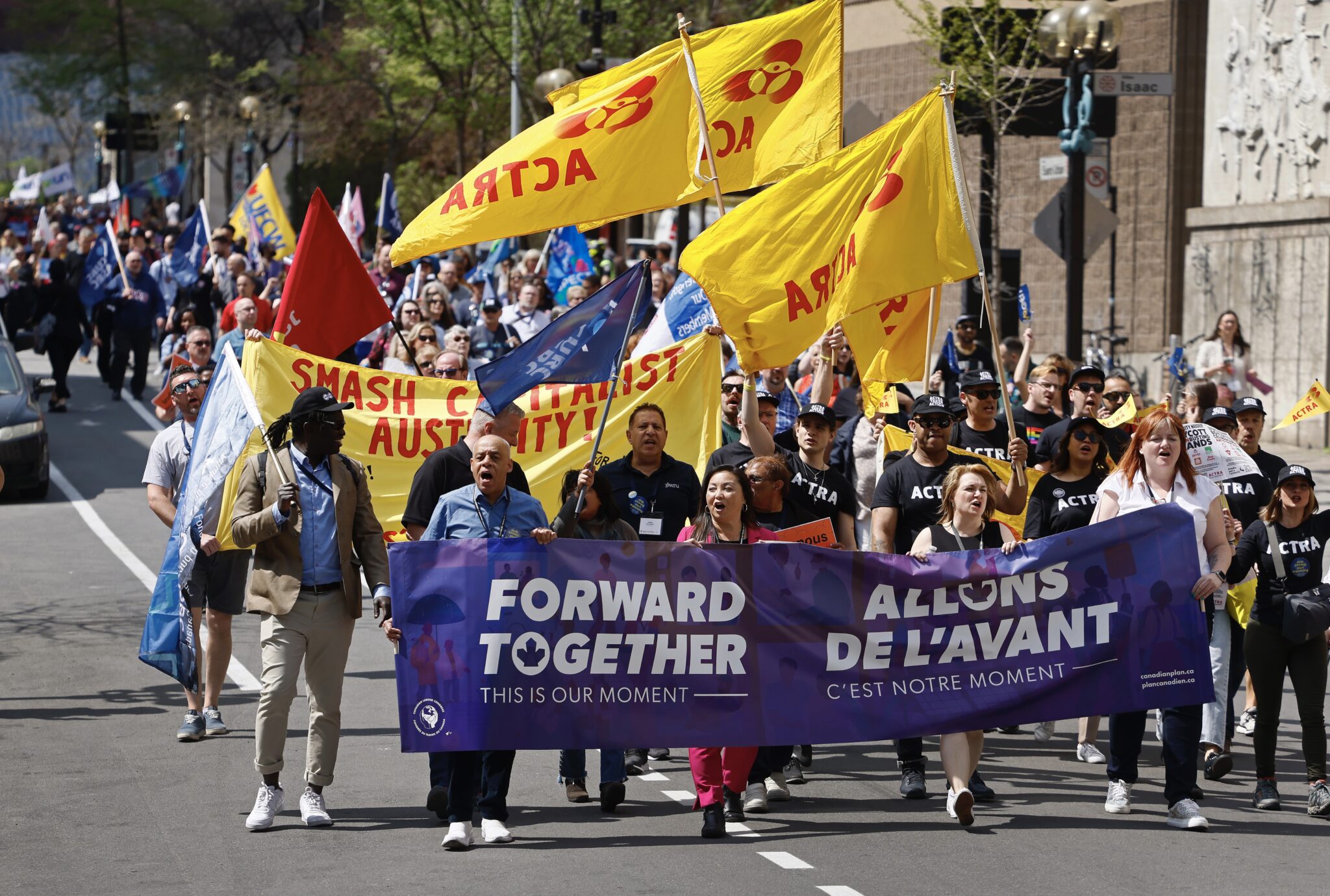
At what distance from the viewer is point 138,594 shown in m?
14.6

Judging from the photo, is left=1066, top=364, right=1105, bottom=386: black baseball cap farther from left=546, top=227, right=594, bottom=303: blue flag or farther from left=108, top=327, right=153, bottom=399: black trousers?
left=108, top=327, right=153, bottom=399: black trousers

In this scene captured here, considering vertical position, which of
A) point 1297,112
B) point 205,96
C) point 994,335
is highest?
point 205,96

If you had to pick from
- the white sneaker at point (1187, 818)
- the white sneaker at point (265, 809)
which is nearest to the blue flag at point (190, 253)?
the white sneaker at point (265, 809)

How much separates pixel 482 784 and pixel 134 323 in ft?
62.7

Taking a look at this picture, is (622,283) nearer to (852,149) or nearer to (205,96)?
(852,149)

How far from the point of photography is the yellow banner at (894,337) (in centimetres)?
1133

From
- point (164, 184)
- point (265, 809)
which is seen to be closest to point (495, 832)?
point (265, 809)

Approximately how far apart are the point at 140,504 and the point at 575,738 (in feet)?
39.3

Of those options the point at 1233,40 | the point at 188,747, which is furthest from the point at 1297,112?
the point at 188,747

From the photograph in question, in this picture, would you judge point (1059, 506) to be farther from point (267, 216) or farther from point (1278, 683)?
point (267, 216)

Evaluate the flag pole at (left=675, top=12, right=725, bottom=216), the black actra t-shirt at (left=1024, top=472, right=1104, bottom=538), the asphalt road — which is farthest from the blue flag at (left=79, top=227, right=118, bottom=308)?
the black actra t-shirt at (left=1024, top=472, right=1104, bottom=538)

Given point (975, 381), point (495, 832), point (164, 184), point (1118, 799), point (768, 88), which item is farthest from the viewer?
A: point (164, 184)

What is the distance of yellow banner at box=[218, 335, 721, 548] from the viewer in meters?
11.7

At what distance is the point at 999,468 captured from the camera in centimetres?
1082
